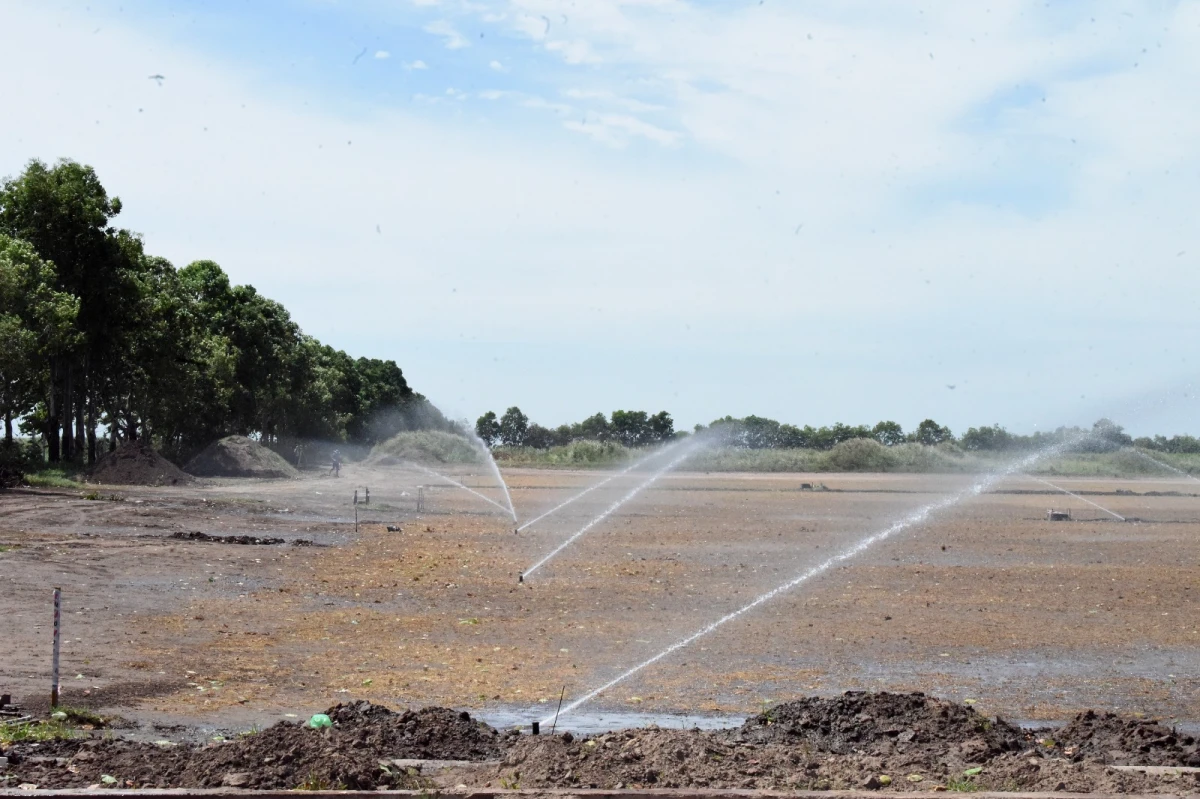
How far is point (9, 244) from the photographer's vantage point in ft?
144

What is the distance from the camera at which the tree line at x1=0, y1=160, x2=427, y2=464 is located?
45.3 metres

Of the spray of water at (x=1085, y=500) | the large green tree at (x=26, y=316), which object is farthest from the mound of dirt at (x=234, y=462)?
the spray of water at (x=1085, y=500)

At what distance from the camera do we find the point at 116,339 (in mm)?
54844

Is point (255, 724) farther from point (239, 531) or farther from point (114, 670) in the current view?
point (239, 531)

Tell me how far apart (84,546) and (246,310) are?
59.8 meters

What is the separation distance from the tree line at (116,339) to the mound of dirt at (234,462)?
10.4 ft

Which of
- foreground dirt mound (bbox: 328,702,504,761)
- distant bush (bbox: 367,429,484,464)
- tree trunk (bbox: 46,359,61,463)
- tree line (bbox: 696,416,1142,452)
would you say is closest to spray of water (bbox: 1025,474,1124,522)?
tree line (bbox: 696,416,1142,452)

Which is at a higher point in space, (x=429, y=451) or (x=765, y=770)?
(x=429, y=451)

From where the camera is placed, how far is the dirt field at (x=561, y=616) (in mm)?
12547

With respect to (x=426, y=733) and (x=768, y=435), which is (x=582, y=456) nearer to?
(x=768, y=435)

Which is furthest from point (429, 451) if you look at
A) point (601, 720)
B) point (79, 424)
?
point (601, 720)

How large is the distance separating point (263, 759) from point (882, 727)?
4.69 meters

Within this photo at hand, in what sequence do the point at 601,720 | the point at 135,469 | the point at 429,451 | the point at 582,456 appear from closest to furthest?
the point at 601,720, the point at 135,469, the point at 429,451, the point at 582,456

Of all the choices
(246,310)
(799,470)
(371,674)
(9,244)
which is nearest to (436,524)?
(9,244)
